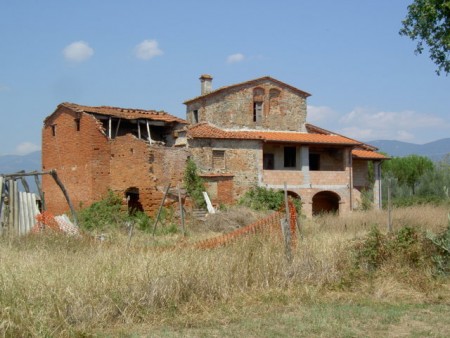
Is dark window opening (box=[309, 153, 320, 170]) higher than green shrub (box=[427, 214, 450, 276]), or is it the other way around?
dark window opening (box=[309, 153, 320, 170])

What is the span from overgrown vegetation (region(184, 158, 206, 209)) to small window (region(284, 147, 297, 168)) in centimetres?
716

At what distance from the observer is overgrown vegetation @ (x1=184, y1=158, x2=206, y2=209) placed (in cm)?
2600

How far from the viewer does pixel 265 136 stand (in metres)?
30.1

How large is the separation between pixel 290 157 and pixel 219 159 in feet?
18.5

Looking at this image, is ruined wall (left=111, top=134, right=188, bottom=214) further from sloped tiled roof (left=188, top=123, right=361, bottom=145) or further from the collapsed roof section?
sloped tiled roof (left=188, top=123, right=361, bottom=145)

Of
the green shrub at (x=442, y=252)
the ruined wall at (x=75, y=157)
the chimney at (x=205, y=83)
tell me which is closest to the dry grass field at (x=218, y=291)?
the green shrub at (x=442, y=252)

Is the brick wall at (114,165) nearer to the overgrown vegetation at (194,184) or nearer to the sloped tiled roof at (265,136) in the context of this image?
the overgrown vegetation at (194,184)

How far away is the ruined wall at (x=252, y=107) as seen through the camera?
3133 centimetres

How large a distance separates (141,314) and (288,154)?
979 inches

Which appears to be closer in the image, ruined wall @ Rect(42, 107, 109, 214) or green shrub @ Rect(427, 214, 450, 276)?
green shrub @ Rect(427, 214, 450, 276)

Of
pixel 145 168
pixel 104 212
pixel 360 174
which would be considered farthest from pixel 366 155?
pixel 104 212

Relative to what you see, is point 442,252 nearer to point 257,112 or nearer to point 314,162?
point 257,112

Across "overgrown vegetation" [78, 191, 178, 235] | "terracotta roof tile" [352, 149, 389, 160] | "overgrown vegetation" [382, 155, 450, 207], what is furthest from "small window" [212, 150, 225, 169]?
"terracotta roof tile" [352, 149, 389, 160]

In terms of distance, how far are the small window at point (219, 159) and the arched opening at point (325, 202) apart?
303 inches
